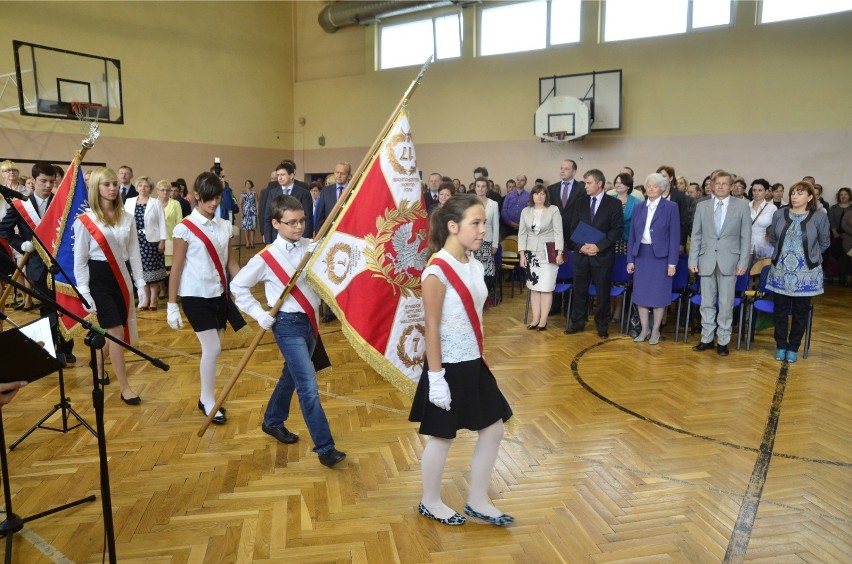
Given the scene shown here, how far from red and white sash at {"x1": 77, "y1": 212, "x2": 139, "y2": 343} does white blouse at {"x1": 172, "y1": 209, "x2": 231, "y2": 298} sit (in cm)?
62

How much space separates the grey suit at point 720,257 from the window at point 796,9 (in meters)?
7.55

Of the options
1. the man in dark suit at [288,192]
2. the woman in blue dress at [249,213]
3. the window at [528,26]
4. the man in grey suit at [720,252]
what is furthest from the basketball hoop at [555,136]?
the woman in blue dress at [249,213]

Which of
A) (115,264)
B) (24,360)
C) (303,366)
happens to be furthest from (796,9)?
(24,360)

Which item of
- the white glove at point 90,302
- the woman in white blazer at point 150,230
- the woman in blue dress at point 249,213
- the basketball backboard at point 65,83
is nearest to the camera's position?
the white glove at point 90,302

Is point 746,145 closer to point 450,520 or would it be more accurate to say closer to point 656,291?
point 656,291

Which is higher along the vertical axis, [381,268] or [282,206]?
A: [282,206]

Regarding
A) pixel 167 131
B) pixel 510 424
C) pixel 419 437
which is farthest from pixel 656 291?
pixel 167 131

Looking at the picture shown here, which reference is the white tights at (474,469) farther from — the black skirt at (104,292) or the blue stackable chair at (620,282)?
the blue stackable chair at (620,282)

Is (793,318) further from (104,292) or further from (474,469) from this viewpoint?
(104,292)

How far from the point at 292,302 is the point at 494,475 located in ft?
4.69

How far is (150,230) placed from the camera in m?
7.27

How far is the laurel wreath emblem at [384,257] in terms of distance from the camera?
122 inches

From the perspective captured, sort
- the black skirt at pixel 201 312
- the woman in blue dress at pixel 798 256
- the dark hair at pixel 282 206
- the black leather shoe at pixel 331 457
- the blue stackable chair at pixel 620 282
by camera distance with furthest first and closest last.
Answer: the blue stackable chair at pixel 620 282 → the woman in blue dress at pixel 798 256 → the black skirt at pixel 201 312 → the black leather shoe at pixel 331 457 → the dark hair at pixel 282 206

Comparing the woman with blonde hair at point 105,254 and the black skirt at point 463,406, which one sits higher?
the woman with blonde hair at point 105,254
